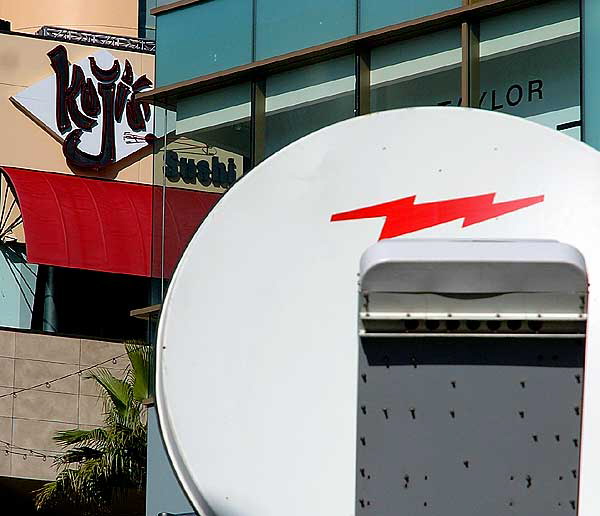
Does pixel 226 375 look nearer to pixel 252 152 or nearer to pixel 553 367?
pixel 553 367

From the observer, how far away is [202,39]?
56.5ft

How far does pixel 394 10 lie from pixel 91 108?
2547cm

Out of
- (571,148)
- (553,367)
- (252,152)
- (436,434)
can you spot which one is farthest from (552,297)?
(252,152)

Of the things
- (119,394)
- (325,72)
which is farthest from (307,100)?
(119,394)

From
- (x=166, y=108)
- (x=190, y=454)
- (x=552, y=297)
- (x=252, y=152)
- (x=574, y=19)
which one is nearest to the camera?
(x=552, y=297)

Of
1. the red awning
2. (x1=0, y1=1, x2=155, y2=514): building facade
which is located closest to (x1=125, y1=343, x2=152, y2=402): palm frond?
(x1=0, y1=1, x2=155, y2=514): building facade

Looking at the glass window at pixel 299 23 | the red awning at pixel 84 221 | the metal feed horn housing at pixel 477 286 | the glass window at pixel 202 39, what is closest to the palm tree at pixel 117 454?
the red awning at pixel 84 221

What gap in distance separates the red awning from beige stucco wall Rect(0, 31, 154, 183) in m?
0.94

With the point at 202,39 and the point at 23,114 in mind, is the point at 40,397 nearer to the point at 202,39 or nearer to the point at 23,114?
the point at 23,114

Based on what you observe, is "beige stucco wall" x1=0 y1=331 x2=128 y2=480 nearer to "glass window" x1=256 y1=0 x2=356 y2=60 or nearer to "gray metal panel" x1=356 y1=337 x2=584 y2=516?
"glass window" x1=256 y1=0 x2=356 y2=60

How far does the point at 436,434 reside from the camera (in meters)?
3.50

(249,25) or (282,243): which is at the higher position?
(249,25)

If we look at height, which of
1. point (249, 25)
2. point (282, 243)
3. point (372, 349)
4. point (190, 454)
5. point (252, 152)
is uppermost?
point (249, 25)

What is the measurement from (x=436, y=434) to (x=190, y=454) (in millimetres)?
1253
